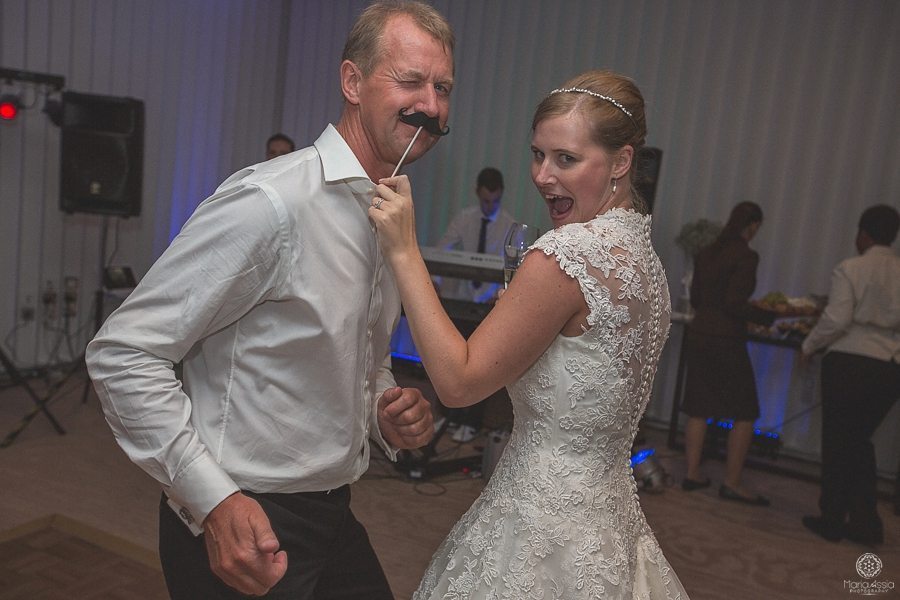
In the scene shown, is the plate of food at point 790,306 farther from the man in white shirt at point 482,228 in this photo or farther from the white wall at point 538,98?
the man in white shirt at point 482,228

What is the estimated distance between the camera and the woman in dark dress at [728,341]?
181 inches

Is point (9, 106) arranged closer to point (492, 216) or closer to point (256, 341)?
point (492, 216)

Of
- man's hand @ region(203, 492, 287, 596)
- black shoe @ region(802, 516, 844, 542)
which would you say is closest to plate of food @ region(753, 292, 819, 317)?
black shoe @ region(802, 516, 844, 542)

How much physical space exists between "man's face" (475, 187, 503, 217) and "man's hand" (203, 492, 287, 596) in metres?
5.16

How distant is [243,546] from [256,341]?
12.9 inches

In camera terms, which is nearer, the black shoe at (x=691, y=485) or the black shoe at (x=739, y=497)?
the black shoe at (x=739, y=497)

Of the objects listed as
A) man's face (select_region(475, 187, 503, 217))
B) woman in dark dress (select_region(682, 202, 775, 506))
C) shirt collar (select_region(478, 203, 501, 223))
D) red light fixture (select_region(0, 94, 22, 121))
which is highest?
red light fixture (select_region(0, 94, 22, 121))

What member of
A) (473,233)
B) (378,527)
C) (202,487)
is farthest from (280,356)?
(473,233)

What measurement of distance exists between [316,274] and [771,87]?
5561mm

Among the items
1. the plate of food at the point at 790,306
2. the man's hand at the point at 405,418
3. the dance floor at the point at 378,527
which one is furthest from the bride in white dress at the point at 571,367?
the plate of food at the point at 790,306

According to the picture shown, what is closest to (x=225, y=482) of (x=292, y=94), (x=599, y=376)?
(x=599, y=376)

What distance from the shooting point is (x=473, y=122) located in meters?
7.08

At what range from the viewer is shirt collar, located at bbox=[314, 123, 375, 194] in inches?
53.7

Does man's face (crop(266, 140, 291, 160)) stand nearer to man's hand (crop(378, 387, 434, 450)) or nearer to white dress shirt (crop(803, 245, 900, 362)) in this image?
white dress shirt (crop(803, 245, 900, 362))
